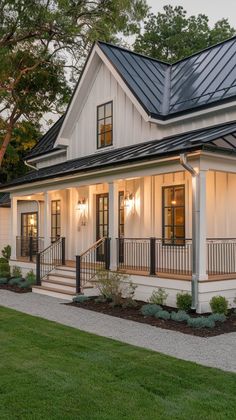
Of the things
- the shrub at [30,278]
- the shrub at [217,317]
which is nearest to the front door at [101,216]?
the shrub at [30,278]

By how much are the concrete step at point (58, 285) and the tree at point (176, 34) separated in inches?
942

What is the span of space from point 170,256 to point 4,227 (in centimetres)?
1309

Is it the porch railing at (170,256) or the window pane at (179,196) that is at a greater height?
the window pane at (179,196)

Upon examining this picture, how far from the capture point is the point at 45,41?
21641 millimetres

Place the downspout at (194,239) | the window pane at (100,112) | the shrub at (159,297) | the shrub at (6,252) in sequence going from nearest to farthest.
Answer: the downspout at (194,239), the shrub at (159,297), the window pane at (100,112), the shrub at (6,252)

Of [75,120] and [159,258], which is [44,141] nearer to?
[75,120]

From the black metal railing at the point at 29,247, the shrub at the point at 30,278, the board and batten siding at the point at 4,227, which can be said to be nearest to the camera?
the shrub at the point at 30,278

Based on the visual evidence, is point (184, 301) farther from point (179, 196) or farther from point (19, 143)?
point (19, 143)

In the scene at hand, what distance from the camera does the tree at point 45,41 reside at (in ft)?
63.4

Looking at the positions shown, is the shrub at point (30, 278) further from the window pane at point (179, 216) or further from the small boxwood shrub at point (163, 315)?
the small boxwood shrub at point (163, 315)

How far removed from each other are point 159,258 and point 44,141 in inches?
410

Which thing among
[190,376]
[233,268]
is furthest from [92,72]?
[190,376]

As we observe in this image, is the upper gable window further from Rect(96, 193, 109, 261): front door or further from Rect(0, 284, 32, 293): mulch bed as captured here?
Rect(0, 284, 32, 293): mulch bed

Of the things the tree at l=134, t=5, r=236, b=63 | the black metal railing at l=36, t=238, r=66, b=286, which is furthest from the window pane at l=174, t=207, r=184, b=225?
the tree at l=134, t=5, r=236, b=63
